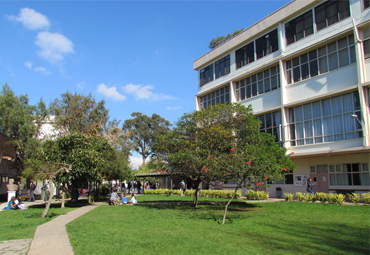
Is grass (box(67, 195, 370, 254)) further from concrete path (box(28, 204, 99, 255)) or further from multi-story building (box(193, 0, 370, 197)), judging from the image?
multi-story building (box(193, 0, 370, 197))

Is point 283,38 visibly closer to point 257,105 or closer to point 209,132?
point 257,105

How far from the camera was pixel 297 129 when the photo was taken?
2400 centimetres

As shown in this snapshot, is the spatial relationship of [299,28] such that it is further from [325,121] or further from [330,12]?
[325,121]

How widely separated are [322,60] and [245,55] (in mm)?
Answer: 9024

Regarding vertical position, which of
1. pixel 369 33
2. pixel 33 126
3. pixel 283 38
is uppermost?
pixel 283 38

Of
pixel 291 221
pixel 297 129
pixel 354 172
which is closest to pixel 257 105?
pixel 297 129

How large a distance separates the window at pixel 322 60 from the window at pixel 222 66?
829 cm

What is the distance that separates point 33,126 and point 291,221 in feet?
87.6

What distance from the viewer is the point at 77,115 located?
108 feet

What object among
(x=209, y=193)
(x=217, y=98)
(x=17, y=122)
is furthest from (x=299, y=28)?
(x=17, y=122)

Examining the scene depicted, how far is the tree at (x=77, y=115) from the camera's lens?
31.8 metres

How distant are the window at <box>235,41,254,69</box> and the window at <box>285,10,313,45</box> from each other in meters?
4.41

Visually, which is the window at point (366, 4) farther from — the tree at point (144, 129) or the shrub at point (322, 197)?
the tree at point (144, 129)

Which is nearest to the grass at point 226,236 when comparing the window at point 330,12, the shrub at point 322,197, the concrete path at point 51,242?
the concrete path at point 51,242
